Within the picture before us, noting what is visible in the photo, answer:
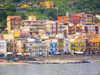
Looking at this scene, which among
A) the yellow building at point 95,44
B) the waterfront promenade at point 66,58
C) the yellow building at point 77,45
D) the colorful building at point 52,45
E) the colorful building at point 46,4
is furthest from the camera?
the colorful building at point 46,4

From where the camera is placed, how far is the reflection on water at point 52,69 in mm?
95438

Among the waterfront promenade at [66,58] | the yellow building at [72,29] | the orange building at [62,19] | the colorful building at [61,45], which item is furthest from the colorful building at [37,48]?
the orange building at [62,19]

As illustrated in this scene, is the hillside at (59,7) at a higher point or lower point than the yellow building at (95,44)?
higher

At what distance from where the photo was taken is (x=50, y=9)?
5797 inches

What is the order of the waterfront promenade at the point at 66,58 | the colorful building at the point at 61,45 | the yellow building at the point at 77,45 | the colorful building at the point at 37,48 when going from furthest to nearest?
the yellow building at the point at 77,45 < the colorful building at the point at 61,45 < the colorful building at the point at 37,48 < the waterfront promenade at the point at 66,58

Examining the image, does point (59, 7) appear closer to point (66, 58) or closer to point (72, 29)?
point (72, 29)

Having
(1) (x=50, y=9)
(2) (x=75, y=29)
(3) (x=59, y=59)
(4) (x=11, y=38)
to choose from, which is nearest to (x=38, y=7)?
(1) (x=50, y=9)

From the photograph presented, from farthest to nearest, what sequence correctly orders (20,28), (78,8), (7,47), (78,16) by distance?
(78,8) < (78,16) < (20,28) < (7,47)

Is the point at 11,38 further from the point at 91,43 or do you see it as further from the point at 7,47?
the point at 91,43

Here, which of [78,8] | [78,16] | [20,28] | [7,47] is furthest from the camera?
[78,8]

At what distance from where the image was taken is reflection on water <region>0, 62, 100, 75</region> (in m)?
95.4

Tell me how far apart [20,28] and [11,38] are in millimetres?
8690

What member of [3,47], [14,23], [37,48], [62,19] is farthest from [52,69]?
[62,19]

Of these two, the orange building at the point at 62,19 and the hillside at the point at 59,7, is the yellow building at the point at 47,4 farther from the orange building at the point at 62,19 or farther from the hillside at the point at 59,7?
the orange building at the point at 62,19
